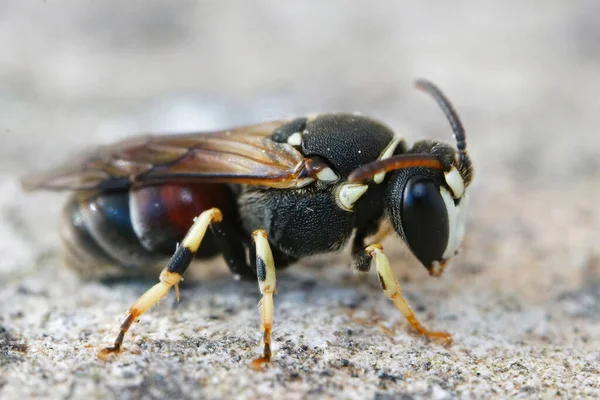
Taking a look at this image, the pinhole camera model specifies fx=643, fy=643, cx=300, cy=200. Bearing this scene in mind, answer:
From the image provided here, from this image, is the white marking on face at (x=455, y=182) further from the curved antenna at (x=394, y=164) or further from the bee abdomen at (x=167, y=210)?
the bee abdomen at (x=167, y=210)

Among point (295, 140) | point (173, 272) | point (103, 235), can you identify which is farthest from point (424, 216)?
point (103, 235)

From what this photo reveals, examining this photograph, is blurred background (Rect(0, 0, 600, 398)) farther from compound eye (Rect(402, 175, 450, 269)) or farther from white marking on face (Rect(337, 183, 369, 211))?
white marking on face (Rect(337, 183, 369, 211))

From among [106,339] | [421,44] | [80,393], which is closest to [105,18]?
[421,44]

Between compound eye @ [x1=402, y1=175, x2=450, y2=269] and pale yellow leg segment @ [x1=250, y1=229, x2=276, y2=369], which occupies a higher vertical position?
compound eye @ [x1=402, y1=175, x2=450, y2=269]

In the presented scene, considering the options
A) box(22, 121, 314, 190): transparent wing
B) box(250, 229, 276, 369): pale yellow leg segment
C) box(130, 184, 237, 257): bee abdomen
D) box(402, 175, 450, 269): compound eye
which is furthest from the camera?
box(130, 184, 237, 257): bee abdomen

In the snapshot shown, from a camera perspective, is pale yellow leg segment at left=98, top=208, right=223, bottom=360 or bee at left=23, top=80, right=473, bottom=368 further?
bee at left=23, top=80, right=473, bottom=368

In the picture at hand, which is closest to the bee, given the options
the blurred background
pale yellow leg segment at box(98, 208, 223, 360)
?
pale yellow leg segment at box(98, 208, 223, 360)

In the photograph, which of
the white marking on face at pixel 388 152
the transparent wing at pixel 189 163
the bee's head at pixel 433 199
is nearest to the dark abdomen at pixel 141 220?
the transparent wing at pixel 189 163
